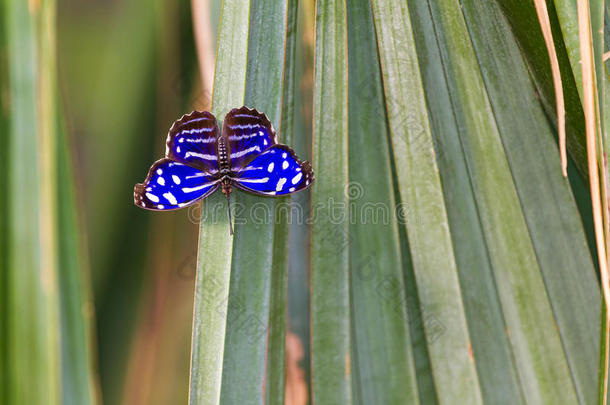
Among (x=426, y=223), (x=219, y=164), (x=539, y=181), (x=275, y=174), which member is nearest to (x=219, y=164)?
(x=219, y=164)

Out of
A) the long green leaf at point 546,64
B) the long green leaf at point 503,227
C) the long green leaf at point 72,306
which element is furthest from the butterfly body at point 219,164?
the long green leaf at point 546,64

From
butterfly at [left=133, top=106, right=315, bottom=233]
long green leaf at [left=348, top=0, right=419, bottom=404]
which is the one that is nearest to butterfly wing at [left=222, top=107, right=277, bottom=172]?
butterfly at [left=133, top=106, right=315, bottom=233]

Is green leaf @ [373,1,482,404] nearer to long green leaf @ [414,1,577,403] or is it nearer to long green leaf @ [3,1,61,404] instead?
long green leaf @ [414,1,577,403]

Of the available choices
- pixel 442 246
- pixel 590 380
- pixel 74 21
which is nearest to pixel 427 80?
pixel 442 246

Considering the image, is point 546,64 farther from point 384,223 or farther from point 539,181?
point 384,223

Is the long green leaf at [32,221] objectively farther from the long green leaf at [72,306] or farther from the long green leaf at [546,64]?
the long green leaf at [546,64]

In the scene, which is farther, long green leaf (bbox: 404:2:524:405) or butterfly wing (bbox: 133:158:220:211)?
butterfly wing (bbox: 133:158:220:211)

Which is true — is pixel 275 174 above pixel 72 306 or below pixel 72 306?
above
